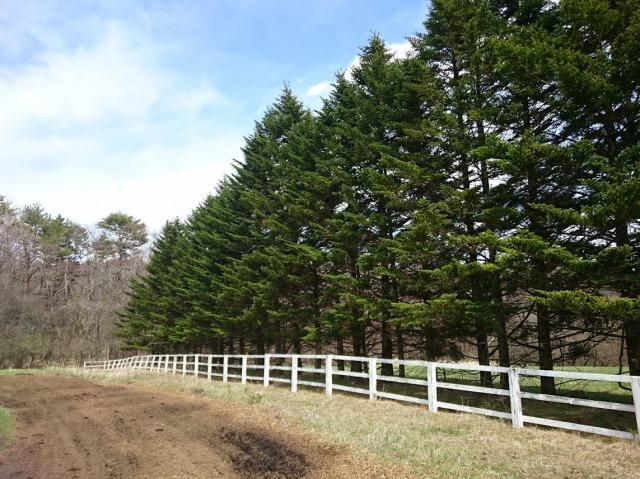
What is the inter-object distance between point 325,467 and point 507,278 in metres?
7.60

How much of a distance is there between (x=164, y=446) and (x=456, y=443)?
4.85 meters

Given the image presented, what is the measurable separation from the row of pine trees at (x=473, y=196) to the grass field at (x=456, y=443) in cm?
255

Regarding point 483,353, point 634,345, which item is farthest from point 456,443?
point 483,353

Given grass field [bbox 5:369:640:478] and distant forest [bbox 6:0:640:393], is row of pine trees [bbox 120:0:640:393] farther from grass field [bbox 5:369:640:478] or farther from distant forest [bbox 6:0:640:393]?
grass field [bbox 5:369:640:478]

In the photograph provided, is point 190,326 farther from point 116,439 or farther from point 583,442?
point 583,442

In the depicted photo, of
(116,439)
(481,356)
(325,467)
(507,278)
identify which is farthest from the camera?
(481,356)

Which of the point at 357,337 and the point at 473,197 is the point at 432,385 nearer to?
the point at 473,197

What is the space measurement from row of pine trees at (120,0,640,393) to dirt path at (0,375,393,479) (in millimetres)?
5039

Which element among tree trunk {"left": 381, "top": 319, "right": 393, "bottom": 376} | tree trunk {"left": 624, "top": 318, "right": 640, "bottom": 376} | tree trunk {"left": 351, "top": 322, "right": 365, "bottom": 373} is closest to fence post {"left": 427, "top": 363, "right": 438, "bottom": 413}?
tree trunk {"left": 624, "top": 318, "right": 640, "bottom": 376}

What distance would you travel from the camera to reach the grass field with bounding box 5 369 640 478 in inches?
222

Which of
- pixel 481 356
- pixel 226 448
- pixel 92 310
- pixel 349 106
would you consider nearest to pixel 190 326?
pixel 349 106

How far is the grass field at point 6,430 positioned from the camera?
8220 mm

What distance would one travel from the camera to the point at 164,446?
24.3 feet

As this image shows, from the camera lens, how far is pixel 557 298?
836 centimetres
